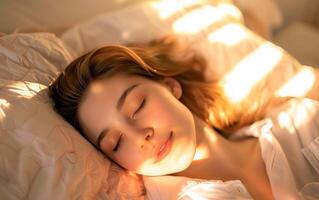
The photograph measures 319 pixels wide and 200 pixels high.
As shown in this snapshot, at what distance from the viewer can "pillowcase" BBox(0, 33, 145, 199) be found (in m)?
0.77

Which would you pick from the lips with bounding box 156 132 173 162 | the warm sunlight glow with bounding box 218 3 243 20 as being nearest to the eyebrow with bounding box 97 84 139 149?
the lips with bounding box 156 132 173 162

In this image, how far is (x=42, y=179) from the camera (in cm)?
78

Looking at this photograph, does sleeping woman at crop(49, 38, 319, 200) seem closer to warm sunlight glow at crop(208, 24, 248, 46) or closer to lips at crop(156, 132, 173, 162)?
lips at crop(156, 132, 173, 162)

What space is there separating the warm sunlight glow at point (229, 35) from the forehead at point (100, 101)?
394 millimetres

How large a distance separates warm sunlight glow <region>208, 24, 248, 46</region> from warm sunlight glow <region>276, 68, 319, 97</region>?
210mm

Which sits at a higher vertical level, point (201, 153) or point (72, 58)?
point (72, 58)

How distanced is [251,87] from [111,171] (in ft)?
1.67

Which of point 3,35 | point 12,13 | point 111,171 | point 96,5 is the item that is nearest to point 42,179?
point 111,171

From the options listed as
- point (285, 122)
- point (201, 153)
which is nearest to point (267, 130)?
point (285, 122)

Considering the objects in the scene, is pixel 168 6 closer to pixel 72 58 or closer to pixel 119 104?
pixel 72 58

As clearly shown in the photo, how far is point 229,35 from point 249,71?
15 centimetres

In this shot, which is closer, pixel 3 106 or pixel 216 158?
pixel 3 106

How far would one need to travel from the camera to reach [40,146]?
0.81 m

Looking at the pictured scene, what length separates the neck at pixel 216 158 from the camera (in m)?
0.99
